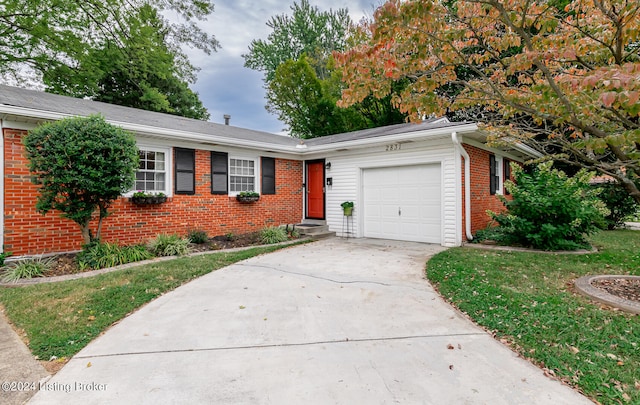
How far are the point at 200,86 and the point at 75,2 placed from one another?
10.8m

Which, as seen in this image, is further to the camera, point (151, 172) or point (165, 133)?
point (151, 172)

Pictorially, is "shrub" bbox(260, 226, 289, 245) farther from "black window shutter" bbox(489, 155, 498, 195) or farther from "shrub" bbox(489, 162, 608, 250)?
"black window shutter" bbox(489, 155, 498, 195)

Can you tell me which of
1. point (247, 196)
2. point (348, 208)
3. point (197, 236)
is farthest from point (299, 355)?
point (348, 208)

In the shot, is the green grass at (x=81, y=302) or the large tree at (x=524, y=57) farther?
the large tree at (x=524, y=57)

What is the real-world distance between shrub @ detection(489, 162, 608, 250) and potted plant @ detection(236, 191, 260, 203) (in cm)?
625

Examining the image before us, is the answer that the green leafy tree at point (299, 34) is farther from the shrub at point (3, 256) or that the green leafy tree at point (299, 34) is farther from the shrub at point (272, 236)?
the shrub at point (3, 256)

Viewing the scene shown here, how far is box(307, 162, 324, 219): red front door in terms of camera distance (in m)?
10.2

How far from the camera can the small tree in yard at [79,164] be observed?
5.06 metres

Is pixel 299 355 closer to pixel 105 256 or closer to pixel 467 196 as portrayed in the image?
pixel 105 256

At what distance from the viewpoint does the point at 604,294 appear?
12.0 ft

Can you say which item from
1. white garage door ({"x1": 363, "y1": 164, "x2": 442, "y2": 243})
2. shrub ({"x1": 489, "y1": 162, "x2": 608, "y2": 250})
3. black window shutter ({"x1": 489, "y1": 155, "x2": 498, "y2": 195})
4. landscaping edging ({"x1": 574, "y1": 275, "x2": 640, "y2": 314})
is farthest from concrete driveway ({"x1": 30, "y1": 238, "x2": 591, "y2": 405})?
black window shutter ({"x1": 489, "y1": 155, "x2": 498, "y2": 195})

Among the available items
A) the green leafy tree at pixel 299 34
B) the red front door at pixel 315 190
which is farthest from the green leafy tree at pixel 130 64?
the green leafy tree at pixel 299 34

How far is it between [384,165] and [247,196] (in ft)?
12.7

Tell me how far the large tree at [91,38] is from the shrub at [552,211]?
1133 cm
